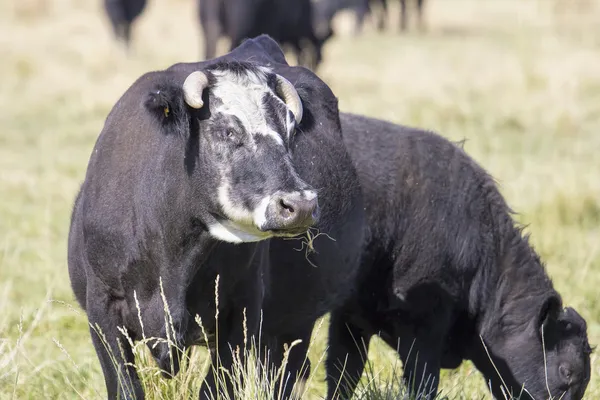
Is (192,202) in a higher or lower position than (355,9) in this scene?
higher

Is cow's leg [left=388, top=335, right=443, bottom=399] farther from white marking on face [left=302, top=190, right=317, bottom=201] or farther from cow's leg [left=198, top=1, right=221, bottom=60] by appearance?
cow's leg [left=198, top=1, right=221, bottom=60]

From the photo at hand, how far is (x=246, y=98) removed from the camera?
3941 mm

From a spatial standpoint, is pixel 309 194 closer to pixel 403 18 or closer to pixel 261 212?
pixel 261 212

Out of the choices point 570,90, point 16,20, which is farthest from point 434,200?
point 16,20

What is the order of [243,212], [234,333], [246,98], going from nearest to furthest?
[243,212], [246,98], [234,333]

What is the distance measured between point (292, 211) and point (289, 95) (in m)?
0.62

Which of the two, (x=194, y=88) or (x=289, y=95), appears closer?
(x=194, y=88)

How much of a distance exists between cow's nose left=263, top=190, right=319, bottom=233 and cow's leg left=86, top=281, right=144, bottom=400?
814 millimetres

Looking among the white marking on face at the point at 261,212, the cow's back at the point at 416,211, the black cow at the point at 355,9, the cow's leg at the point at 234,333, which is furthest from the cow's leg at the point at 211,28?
the white marking on face at the point at 261,212

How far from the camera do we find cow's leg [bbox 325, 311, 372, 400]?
5734 mm

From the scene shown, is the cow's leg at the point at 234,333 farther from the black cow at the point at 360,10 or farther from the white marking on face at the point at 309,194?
the black cow at the point at 360,10

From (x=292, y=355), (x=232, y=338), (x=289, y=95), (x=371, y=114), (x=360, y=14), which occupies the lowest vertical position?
(x=360, y=14)

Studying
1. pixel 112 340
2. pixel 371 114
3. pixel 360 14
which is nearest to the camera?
pixel 112 340

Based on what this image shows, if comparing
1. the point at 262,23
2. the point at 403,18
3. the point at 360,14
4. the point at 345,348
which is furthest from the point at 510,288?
the point at 403,18
